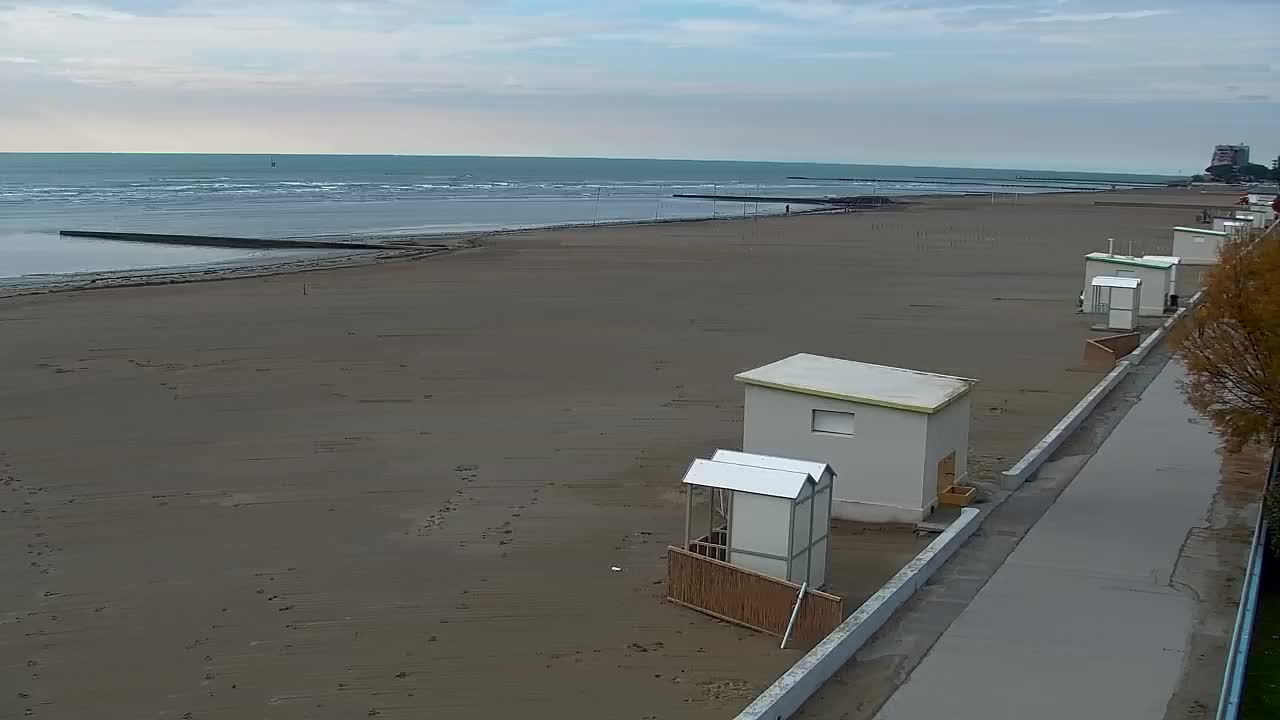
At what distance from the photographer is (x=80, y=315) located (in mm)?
28547

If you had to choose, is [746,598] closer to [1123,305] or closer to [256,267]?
[1123,305]

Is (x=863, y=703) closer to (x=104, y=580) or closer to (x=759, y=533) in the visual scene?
(x=759, y=533)

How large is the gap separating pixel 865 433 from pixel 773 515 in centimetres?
254

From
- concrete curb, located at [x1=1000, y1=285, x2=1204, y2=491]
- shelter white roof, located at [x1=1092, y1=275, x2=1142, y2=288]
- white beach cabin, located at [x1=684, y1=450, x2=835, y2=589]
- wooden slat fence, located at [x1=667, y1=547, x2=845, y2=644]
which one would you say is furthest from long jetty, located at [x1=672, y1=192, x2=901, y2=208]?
wooden slat fence, located at [x1=667, y1=547, x2=845, y2=644]

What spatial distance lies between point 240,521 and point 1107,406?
38.9 feet

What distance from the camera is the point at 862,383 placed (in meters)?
12.9

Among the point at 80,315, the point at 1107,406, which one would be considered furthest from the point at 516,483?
the point at 80,315

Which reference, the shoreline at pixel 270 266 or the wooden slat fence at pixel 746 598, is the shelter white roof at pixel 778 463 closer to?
the wooden slat fence at pixel 746 598

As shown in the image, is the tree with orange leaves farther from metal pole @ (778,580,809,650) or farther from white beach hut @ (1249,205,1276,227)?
white beach hut @ (1249,205,1276,227)

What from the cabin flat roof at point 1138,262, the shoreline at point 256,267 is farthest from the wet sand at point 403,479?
the shoreline at point 256,267

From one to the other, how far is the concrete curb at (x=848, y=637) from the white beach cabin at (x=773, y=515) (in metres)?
0.63

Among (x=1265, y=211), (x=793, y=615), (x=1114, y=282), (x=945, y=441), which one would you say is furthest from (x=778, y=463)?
(x=1265, y=211)

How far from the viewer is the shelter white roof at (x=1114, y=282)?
26.5m

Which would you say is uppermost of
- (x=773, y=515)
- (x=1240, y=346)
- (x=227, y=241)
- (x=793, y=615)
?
(x=1240, y=346)
